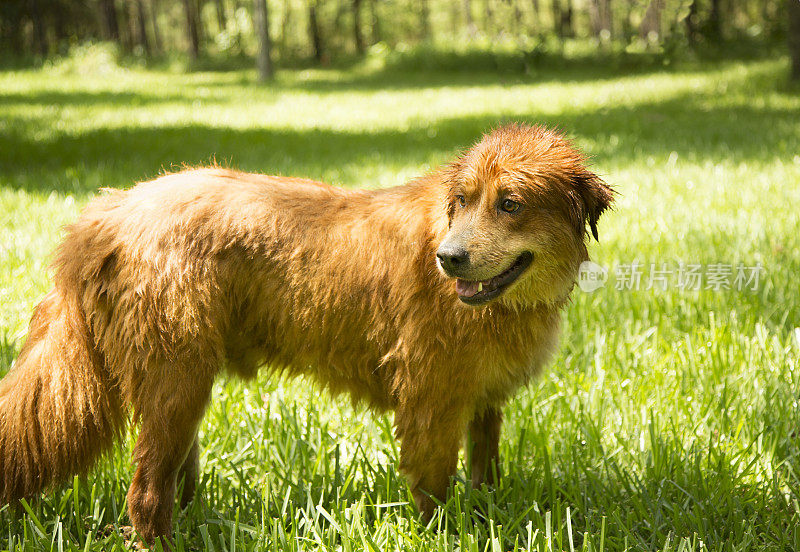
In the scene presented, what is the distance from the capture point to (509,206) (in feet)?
8.12

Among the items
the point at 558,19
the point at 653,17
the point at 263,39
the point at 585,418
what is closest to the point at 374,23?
the point at 558,19

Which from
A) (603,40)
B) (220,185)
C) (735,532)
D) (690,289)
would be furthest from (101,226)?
(603,40)

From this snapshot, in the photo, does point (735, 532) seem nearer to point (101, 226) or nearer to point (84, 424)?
point (84, 424)

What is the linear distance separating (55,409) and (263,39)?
23.1m

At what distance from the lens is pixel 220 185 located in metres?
2.75

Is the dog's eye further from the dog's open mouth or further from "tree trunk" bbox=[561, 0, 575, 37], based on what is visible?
"tree trunk" bbox=[561, 0, 575, 37]

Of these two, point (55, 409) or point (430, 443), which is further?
point (430, 443)

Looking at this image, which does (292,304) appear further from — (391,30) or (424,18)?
(391,30)

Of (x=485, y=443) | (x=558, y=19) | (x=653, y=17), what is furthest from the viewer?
(x=558, y=19)

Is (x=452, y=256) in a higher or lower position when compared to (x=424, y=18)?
lower

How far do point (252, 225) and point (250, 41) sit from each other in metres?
40.3

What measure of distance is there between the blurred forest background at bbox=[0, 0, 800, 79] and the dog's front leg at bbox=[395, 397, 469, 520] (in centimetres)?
493

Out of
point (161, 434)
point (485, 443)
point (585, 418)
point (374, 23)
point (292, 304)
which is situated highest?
point (374, 23)

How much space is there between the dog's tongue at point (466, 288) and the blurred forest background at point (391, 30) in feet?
15.7
